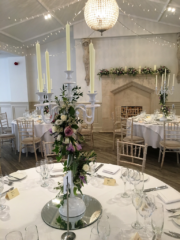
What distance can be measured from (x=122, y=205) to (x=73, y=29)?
6.38 m

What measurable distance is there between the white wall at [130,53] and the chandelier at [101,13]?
3.94 metres

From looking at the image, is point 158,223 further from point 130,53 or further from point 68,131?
point 130,53

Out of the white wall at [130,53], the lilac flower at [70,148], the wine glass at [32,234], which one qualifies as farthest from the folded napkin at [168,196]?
the white wall at [130,53]

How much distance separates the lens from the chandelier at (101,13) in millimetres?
2615

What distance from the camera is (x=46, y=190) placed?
5.55 ft

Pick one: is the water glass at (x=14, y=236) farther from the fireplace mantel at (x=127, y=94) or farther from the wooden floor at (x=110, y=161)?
the fireplace mantel at (x=127, y=94)

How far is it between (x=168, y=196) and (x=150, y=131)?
9.80 ft

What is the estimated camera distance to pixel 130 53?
654cm

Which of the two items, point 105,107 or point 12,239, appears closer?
point 12,239

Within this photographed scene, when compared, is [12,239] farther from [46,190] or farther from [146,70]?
[146,70]

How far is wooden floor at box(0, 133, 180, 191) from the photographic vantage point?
354 cm

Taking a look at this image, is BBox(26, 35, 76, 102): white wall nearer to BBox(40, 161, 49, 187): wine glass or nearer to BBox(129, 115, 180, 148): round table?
BBox(129, 115, 180, 148): round table

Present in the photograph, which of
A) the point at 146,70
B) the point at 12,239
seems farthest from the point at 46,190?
the point at 146,70

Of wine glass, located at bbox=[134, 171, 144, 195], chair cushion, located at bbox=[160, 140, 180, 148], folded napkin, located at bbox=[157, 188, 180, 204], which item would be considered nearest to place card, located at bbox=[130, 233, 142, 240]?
wine glass, located at bbox=[134, 171, 144, 195]
